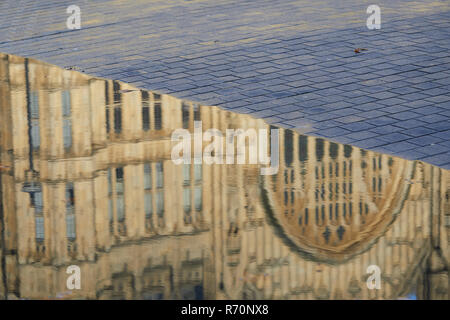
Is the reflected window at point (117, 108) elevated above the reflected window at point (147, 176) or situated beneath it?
elevated above

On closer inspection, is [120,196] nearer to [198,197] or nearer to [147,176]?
[147,176]

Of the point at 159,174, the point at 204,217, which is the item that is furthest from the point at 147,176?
the point at 204,217

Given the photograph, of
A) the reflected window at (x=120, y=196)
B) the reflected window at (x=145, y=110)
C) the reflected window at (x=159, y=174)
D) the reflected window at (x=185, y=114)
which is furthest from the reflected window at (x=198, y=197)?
the reflected window at (x=145, y=110)

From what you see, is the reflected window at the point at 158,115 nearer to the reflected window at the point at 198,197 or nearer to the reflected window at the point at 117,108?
the reflected window at the point at 117,108

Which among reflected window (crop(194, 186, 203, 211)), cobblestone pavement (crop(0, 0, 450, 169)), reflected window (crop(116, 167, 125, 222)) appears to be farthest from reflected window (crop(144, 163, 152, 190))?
cobblestone pavement (crop(0, 0, 450, 169))

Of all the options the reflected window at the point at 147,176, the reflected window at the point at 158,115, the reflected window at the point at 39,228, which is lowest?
the reflected window at the point at 39,228
